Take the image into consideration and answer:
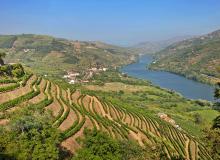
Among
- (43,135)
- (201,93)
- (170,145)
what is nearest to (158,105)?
(201,93)

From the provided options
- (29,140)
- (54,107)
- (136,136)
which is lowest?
(136,136)

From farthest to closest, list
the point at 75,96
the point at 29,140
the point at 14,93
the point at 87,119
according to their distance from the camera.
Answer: the point at 75,96, the point at 87,119, the point at 14,93, the point at 29,140

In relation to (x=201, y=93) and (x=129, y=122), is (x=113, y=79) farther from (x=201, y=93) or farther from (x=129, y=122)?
(x=129, y=122)

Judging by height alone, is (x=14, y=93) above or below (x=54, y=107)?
above

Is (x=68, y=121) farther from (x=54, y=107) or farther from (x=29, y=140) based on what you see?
(x=29, y=140)

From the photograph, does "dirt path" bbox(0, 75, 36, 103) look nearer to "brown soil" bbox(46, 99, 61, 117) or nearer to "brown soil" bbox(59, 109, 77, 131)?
"brown soil" bbox(46, 99, 61, 117)

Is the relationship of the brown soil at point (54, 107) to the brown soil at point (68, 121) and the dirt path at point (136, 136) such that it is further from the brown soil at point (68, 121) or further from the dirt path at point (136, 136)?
the dirt path at point (136, 136)

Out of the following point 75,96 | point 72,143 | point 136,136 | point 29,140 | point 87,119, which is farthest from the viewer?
point 75,96

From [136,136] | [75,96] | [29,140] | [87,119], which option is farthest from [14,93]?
[29,140]

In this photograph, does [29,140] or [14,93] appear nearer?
[29,140]

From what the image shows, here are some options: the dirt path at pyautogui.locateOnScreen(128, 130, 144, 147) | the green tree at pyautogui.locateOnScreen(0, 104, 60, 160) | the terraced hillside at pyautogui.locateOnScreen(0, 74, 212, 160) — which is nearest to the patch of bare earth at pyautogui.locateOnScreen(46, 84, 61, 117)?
the terraced hillside at pyautogui.locateOnScreen(0, 74, 212, 160)
